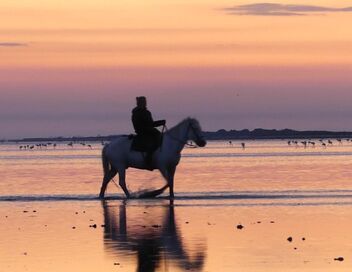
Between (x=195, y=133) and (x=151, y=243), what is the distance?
1001 centimetres

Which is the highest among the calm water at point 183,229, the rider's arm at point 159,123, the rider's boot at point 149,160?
the rider's arm at point 159,123

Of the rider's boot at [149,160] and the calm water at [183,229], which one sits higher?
the rider's boot at [149,160]

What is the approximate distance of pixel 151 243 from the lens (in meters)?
15.5

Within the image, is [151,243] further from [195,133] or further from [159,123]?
[159,123]

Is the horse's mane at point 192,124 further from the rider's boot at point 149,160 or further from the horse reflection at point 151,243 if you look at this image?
the horse reflection at point 151,243

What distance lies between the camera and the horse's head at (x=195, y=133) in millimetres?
25281

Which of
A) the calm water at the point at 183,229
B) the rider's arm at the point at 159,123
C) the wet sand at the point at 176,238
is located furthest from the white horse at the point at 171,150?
the wet sand at the point at 176,238

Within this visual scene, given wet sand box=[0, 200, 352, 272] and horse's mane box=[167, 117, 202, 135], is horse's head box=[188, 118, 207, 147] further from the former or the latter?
wet sand box=[0, 200, 352, 272]

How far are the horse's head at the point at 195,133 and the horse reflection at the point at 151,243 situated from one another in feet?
16.0

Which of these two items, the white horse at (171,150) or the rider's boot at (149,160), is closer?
the white horse at (171,150)

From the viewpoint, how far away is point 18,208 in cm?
2298

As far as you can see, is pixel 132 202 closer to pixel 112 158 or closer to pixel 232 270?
pixel 112 158

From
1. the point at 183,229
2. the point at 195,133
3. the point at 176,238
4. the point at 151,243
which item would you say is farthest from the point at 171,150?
the point at 151,243

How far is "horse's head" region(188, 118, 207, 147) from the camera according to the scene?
2528 cm
